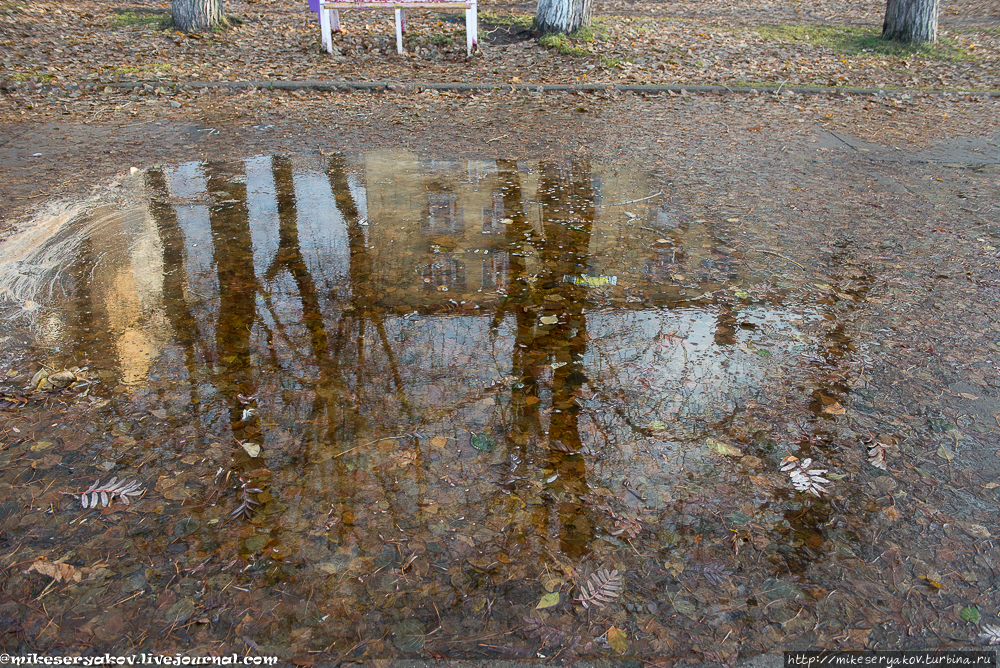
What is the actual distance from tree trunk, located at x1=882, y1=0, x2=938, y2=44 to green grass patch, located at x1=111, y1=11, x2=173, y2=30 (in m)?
12.1

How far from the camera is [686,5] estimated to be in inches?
580

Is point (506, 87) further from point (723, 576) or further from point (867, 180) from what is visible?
point (723, 576)

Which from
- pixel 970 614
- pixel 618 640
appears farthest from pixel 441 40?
pixel 970 614

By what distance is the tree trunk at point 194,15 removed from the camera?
34.3 ft

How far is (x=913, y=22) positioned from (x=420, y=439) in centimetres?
1200

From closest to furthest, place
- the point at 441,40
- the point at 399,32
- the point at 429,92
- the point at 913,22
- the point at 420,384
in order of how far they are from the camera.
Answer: the point at 420,384
the point at 429,92
the point at 399,32
the point at 441,40
the point at 913,22

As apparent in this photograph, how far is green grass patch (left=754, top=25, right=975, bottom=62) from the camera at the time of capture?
34.2 feet

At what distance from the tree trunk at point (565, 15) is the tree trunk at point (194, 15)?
5.44 meters

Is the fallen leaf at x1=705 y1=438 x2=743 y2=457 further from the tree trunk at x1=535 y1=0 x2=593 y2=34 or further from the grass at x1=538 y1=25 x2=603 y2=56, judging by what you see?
the tree trunk at x1=535 y1=0 x2=593 y2=34

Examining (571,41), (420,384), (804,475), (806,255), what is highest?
(571,41)

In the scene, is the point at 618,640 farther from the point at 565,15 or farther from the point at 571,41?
the point at 565,15

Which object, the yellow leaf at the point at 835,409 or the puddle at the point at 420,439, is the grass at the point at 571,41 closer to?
the puddle at the point at 420,439

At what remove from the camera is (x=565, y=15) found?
10.6m

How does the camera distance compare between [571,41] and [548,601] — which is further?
[571,41]
